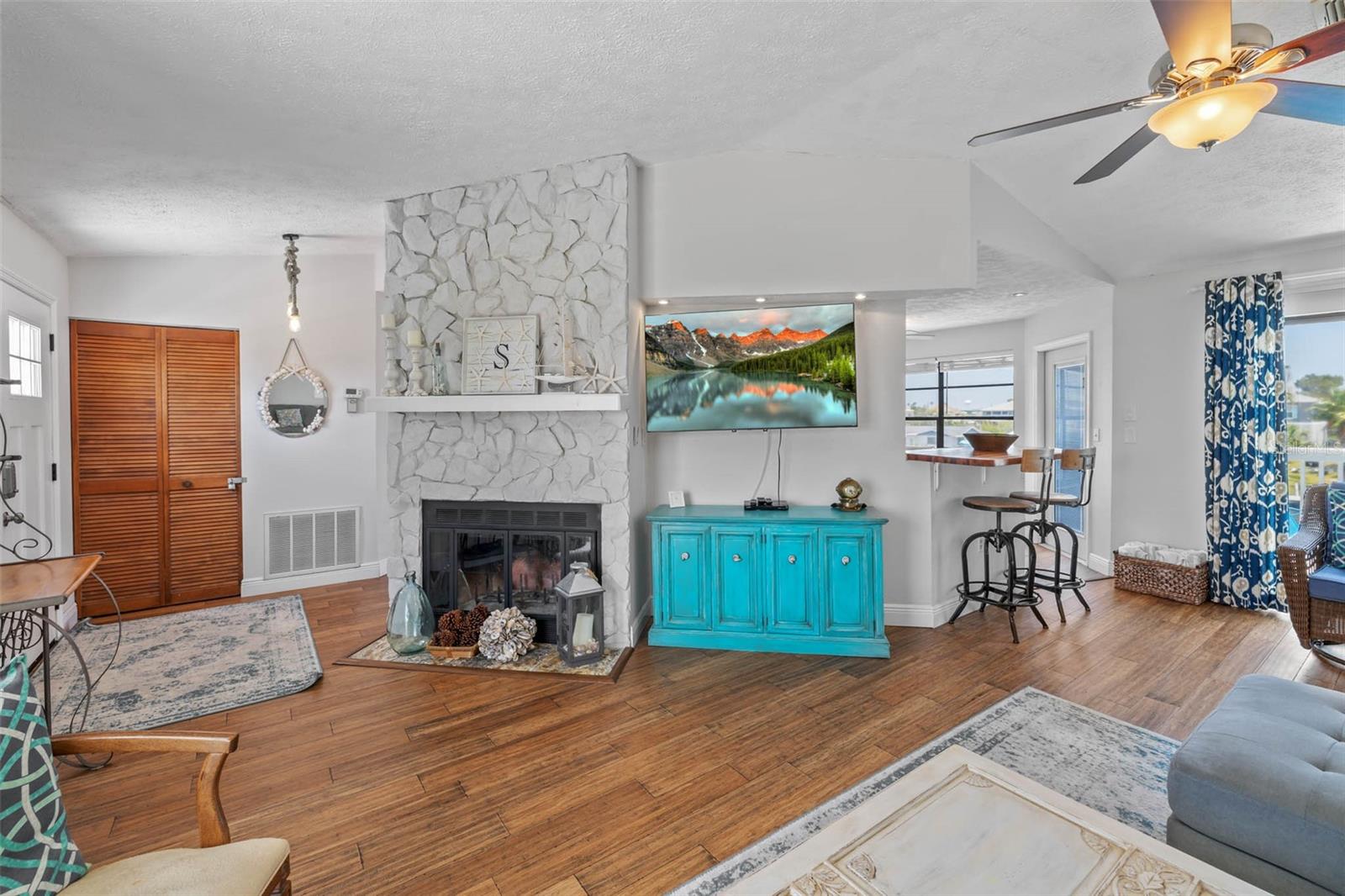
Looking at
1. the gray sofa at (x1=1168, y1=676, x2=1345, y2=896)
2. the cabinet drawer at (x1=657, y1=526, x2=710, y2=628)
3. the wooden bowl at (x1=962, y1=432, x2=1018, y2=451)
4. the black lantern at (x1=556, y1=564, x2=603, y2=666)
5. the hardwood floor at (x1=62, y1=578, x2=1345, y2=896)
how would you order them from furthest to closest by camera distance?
the wooden bowl at (x1=962, y1=432, x2=1018, y2=451) → the cabinet drawer at (x1=657, y1=526, x2=710, y2=628) → the black lantern at (x1=556, y1=564, x2=603, y2=666) → the hardwood floor at (x1=62, y1=578, x2=1345, y2=896) → the gray sofa at (x1=1168, y1=676, x2=1345, y2=896)

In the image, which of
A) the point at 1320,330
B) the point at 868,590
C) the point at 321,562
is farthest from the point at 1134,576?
the point at 321,562

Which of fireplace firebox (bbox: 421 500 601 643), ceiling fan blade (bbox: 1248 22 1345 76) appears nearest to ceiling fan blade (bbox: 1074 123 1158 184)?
ceiling fan blade (bbox: 1248 22 1345 76)

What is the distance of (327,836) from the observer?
6.47 feet

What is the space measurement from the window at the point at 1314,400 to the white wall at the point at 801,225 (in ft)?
9.23

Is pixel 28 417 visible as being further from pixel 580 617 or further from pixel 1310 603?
pixel 1310 603

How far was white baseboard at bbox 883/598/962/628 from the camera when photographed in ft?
12.4

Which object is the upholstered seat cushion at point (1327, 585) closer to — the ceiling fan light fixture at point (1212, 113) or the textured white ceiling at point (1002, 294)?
the textured white ceiling at point (1002, 294)

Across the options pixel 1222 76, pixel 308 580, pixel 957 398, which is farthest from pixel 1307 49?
pixel 308 580

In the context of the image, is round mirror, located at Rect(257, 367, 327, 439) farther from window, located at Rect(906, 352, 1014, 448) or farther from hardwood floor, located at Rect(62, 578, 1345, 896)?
window, located at Rect(906, 352, 1014, 448)

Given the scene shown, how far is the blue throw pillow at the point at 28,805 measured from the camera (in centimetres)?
114

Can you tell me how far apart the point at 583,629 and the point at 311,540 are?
297 cm

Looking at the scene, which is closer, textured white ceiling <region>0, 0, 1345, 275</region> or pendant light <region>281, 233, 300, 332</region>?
textured white ceiling <region>0, 0, 1345, 275</region>

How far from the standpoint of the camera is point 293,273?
435cm

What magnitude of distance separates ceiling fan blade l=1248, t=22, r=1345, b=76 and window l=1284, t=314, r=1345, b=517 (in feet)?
12.0
